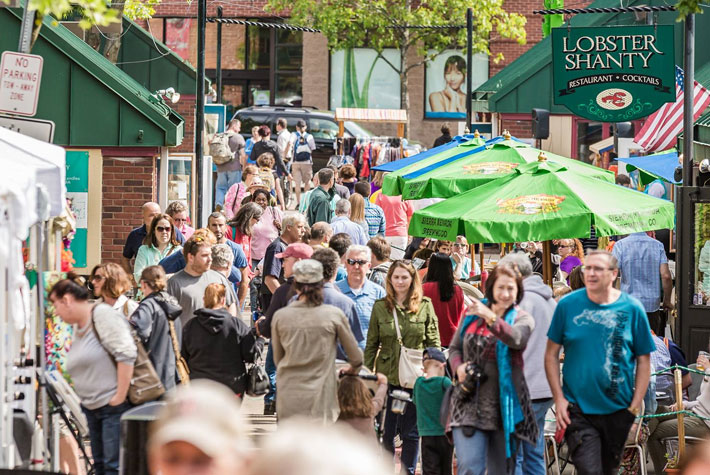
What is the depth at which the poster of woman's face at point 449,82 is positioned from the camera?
44513 millimetres

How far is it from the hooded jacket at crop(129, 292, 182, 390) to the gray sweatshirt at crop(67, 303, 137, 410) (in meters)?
0.61

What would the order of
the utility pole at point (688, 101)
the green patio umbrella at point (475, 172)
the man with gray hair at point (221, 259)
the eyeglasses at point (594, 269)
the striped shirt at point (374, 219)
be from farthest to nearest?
the striped shirt at point (374, 219)
the green patio umbrella at point (475, 172)
the utility pole at point (688, 101)
the man with gray hair at point (221, 259)
the eyeglasses at point (594, 269)

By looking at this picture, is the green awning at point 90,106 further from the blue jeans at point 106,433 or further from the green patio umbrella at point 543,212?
the blue jeans at point 106,433

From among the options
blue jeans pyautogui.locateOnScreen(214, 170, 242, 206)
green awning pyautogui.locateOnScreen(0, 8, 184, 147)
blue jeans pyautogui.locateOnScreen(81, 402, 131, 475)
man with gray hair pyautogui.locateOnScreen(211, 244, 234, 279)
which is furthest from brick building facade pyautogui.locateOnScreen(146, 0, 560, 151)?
blue jeans pyautogui.locateOnScreen(81, 402, 131, 475)

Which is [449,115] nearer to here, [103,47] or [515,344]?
[103,47]

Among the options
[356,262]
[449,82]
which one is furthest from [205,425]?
[449,82]

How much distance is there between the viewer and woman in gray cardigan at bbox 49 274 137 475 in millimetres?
7824

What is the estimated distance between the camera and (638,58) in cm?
1561

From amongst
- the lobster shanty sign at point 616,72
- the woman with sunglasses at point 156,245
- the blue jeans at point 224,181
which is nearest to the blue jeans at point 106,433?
the woman with sunglasses at point 156,245

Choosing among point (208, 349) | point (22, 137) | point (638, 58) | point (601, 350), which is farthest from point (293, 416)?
point (638, 58)

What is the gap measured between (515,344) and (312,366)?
4.52 feet

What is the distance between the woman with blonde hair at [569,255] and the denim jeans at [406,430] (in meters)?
5.53

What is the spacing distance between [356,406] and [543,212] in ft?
10.2

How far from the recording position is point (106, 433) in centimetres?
802
